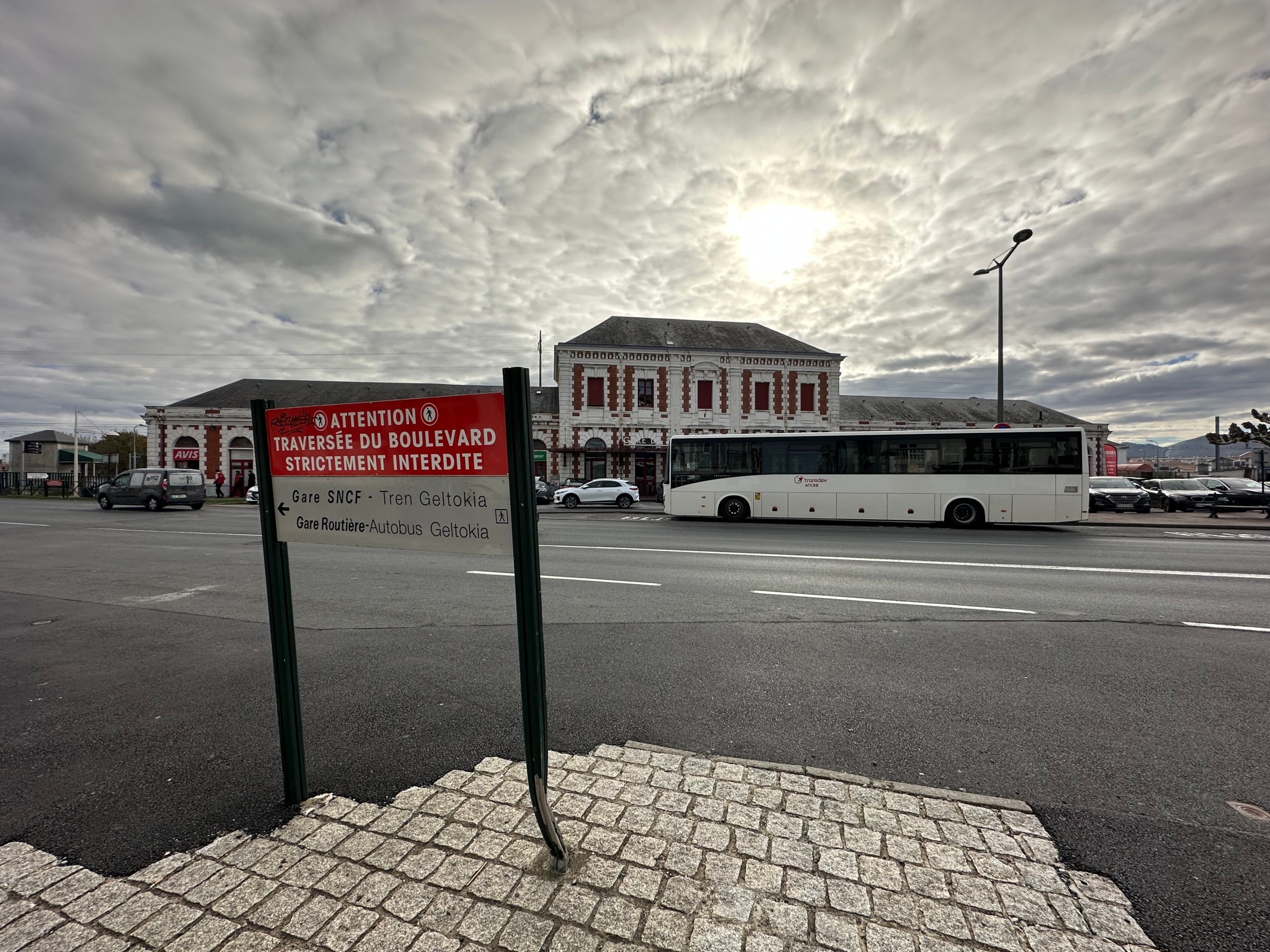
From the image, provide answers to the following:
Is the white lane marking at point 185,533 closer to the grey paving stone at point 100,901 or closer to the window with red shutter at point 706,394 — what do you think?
the grey paving stone at point 100,901

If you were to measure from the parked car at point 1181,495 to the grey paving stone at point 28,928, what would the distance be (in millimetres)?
29474

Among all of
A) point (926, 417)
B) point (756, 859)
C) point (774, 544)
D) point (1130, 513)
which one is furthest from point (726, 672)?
point (926, 417)

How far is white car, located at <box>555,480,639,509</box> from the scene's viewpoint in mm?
26328

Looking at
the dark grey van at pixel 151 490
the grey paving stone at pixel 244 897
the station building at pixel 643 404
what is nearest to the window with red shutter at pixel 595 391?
the station building at pixel 643 404

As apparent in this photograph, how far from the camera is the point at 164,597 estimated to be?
6.88m

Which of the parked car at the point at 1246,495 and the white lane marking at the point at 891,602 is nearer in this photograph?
the white lane marking at the point at 891,602

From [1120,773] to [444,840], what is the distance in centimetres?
343

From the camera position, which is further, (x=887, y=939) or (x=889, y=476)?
(x=889, y=476)

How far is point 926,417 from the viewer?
45344 mm

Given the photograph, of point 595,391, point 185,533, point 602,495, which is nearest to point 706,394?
point 595,391

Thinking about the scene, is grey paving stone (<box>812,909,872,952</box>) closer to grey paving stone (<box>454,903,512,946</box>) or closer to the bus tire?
grey paving stone (<box>454,903,512,946</box>)

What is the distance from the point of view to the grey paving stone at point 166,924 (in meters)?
1.80

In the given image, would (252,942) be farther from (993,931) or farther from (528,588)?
(993,931)

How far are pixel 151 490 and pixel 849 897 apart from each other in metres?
29.4
